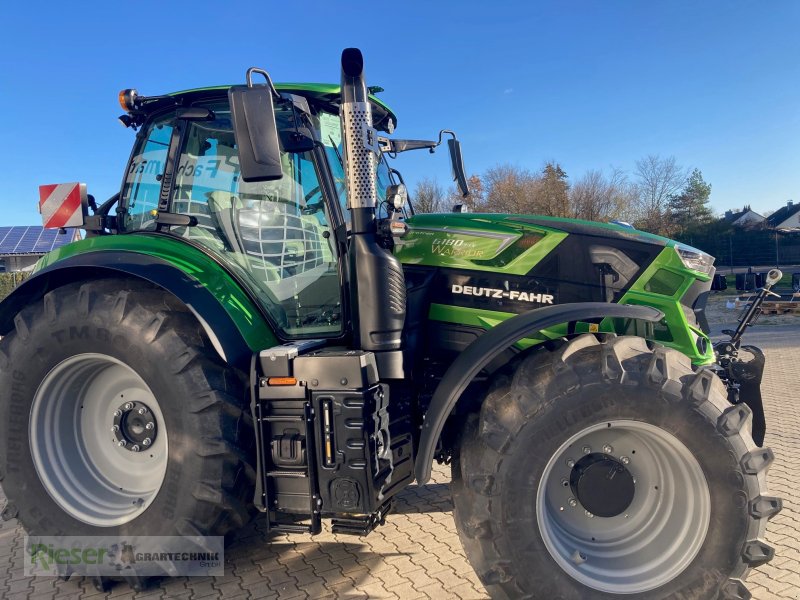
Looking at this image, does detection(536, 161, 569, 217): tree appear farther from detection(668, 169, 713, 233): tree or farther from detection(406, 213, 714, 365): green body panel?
detection(406, 213, 714, 365): green body panel

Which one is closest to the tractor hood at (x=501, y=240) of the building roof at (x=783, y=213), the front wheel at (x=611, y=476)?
the front wheel at (x=611, y=476)

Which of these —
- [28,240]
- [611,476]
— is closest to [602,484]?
[611,476]

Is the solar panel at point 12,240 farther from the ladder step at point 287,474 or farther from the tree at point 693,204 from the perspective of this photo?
the tree at point 693,204

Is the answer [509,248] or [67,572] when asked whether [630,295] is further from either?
[67,572]

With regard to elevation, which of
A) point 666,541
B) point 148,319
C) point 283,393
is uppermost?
point 148,319

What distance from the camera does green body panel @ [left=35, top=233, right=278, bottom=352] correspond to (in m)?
2.79

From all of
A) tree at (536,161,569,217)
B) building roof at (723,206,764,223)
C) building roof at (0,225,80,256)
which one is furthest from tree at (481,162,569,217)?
building roof at (723,206,764,223)

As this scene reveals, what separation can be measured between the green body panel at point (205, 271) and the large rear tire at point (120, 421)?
0.60ft

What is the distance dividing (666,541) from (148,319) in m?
2.73

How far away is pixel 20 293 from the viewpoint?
9.93 feet

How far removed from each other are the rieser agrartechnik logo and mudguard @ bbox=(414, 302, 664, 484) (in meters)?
1.20

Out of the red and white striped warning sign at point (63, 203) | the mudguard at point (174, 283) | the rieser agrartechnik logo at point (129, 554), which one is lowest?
the rieser agrartechnik logo at point (129, 554)

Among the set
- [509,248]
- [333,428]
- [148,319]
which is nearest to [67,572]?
[148,319]

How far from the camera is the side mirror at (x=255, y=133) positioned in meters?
2.20
